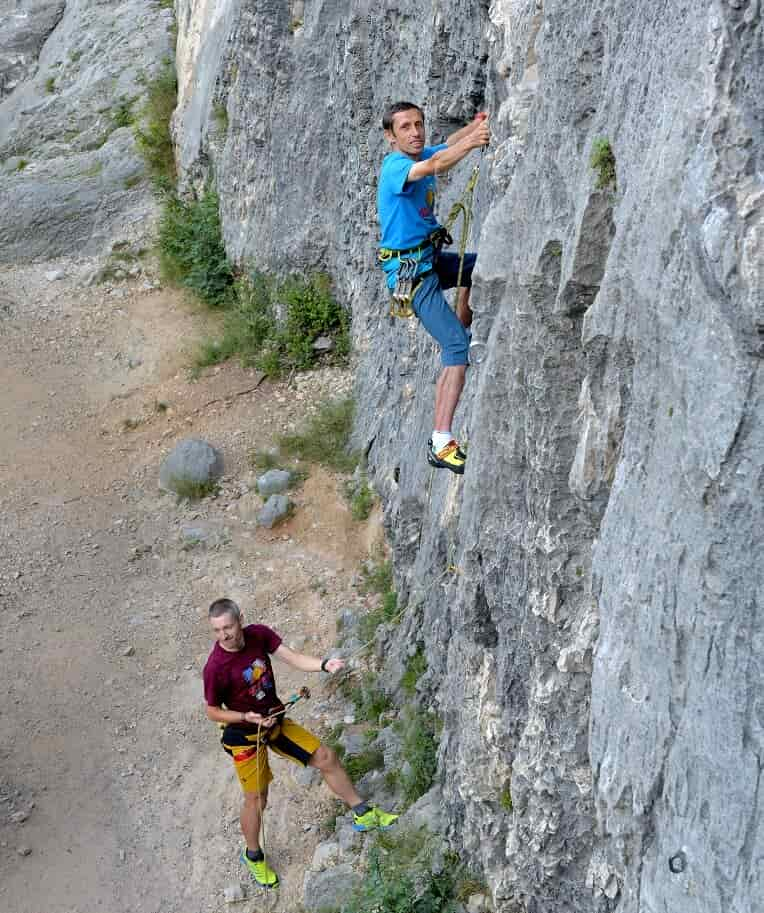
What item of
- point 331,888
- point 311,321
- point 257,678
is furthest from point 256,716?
point 311,321

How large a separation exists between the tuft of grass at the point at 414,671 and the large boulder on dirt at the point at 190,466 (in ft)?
16.8

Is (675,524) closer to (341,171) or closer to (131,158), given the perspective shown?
(341,171)

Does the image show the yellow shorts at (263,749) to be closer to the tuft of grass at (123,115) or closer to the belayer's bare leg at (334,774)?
the belayer's bare leg at (334,774)

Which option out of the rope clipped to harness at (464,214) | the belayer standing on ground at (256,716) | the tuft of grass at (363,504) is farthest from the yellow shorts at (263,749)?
the tuft of grass at (363,504)

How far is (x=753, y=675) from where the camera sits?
308 cm

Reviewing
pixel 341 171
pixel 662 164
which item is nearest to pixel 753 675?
pixel 662 164

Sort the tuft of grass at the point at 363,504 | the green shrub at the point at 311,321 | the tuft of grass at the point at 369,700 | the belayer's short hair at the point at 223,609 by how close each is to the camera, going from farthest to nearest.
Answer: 1. the green shrub at the point at 311,321
2. the tuft of grass at the point at 363,504
3. the tuft of grass at the point at 369,700
4. the belayer's short hair at the point at 223,609

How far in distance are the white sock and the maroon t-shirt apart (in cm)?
193

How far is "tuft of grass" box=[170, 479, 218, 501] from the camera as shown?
40.3 feet

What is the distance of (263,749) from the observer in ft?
23.6

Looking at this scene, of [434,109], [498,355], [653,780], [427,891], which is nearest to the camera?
[653,780]

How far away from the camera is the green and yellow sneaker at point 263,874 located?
761 cm

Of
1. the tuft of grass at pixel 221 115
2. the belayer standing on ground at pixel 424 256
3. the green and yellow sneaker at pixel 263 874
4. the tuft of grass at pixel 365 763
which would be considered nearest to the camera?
the belayer standing on ground at pixel 424 256

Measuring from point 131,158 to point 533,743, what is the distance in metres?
16.2
